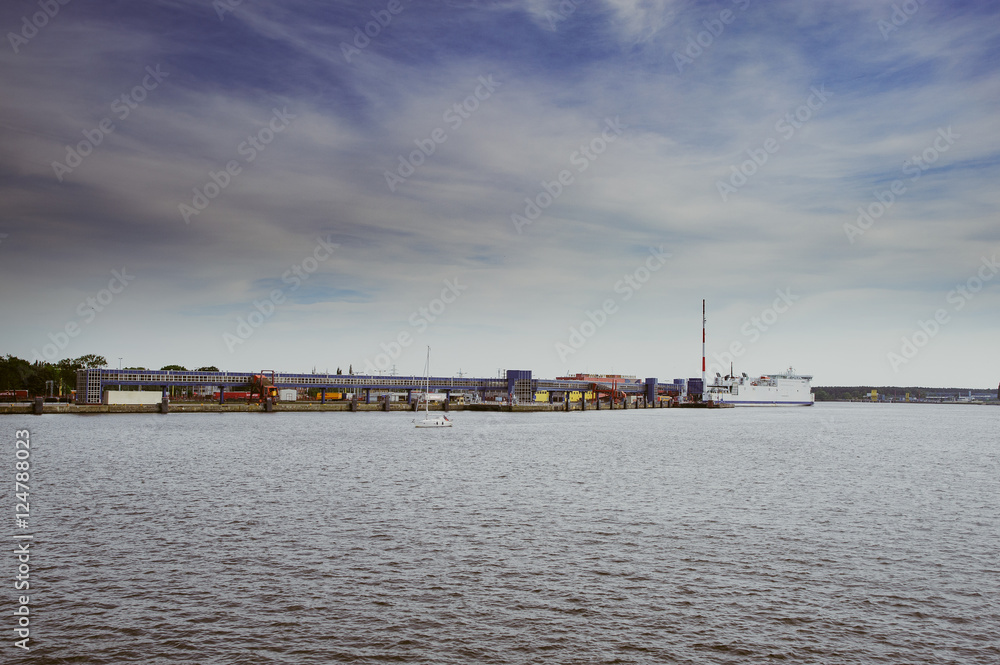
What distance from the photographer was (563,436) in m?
97.6

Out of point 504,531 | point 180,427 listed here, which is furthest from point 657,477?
point 180,427

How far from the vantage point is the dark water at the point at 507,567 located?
58.0 feet

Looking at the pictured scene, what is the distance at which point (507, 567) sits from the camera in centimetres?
2448

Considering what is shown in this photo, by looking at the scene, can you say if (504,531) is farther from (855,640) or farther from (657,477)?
(657,477)

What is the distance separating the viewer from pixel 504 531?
30.3 metres

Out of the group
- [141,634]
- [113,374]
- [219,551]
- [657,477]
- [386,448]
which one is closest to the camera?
[141,634]

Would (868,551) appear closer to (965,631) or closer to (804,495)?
(965,631)

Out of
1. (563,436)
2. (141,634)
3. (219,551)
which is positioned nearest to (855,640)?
(141,634)

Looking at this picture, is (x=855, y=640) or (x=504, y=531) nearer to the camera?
(x=855, y=640)

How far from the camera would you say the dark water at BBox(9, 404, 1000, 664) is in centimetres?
1769

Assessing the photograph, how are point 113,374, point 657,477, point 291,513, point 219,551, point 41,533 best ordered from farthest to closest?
point 113,374 → point 657,477 → point 291,513 → point 41,533 → point 219,551

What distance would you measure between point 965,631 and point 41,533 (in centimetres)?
3201

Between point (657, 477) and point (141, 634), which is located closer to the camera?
point (141, 634)

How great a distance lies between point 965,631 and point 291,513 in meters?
26.8
